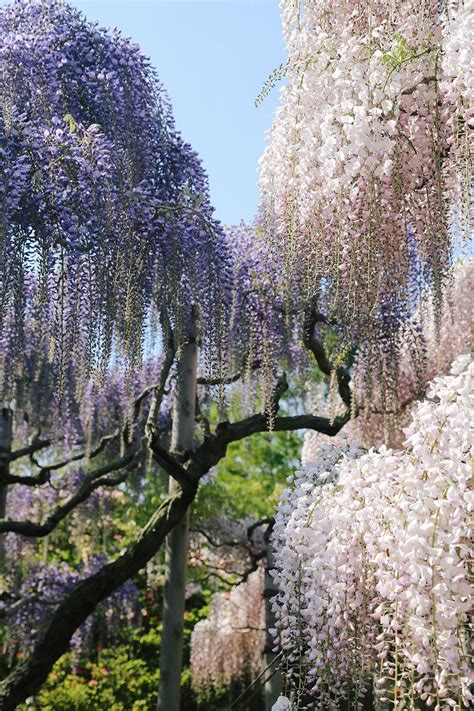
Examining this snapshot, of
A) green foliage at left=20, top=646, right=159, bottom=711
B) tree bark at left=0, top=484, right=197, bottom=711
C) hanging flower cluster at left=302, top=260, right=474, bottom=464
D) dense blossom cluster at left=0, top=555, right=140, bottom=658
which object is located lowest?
green foliage at left=20, top=646, right=159, bottom=711

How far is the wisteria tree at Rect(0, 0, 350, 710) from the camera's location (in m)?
3.83

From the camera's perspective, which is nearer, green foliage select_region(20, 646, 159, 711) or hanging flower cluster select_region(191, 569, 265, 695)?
green foliage select_region(20, 646, 159, 711)

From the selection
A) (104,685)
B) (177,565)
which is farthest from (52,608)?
(177,565)

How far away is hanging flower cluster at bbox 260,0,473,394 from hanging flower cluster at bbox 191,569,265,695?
6.24 m

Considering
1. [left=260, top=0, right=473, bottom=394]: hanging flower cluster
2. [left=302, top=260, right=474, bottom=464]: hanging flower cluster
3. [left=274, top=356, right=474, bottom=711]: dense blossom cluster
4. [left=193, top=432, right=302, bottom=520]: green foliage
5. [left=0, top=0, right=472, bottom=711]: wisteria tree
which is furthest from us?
[left=193, top=432, right=302, bottom=520]: green foliage

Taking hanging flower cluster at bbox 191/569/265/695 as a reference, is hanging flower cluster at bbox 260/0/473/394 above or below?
above

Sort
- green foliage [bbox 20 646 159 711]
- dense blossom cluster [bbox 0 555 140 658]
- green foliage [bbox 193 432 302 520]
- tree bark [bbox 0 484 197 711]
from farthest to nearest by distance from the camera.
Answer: green foliage [bbox 193 432 302 520] → dense blossom cluster [bbox 0 555 140 658] → green foliage [bbox 20 646 159 711] → tree bark [bbox 0 484 197 711]

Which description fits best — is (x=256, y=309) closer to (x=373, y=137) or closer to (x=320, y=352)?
(x=320, y=352)

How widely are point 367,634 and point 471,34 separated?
7.86 ft

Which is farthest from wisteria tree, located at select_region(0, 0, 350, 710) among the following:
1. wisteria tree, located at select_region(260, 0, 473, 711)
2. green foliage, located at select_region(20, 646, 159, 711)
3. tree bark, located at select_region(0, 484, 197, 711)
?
green foliage, located at select_region(20, 646, 159, 711)

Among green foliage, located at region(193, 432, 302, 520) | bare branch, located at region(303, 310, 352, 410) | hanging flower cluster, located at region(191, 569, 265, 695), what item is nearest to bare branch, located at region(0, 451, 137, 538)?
bare branch, located at region(303, 310, 352, 410)

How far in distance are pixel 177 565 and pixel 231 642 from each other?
3.83m

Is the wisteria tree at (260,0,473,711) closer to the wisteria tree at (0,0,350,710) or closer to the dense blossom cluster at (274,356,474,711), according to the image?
the dense blossom cluster at (274,356,474,711)

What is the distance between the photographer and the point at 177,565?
5949 mm
